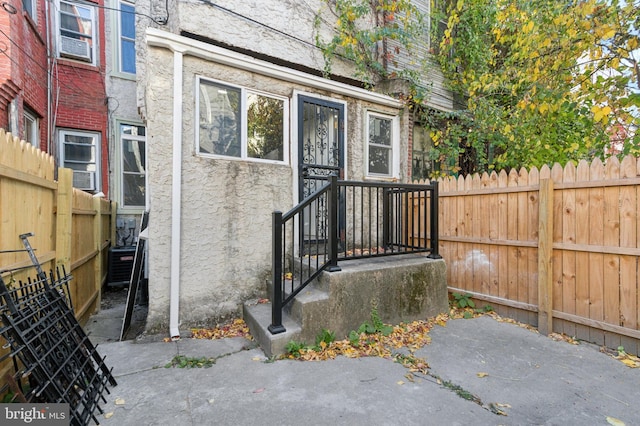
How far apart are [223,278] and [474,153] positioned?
6.37 meters

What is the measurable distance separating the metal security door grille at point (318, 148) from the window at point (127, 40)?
536cm

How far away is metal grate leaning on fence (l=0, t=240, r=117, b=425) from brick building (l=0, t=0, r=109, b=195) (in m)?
5.26

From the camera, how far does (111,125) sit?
7.11 metres

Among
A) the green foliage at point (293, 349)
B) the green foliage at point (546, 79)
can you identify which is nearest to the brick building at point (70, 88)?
the green foliage at point (293, 349)

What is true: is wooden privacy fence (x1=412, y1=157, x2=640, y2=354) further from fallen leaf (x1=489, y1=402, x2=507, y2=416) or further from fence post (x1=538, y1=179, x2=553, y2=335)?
fallen leaf (x1=489, y1=402, x2=507, y2=416)

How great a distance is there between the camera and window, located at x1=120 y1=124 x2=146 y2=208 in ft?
23.7

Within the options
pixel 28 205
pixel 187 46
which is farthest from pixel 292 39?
pixel 28 205

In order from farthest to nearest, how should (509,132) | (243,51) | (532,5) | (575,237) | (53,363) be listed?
(509,132) < (532,5) < (243,51) < (575,237) < (53,363)

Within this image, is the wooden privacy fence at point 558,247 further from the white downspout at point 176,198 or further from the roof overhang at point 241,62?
the white downspout at point 176,198

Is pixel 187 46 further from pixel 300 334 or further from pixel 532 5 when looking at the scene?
pixel 532 5

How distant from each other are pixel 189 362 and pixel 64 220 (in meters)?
2.09

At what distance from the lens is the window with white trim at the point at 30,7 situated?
5.44m

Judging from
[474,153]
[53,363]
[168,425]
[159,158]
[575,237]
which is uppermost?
[474,153]

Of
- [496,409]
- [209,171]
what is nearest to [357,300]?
[496,409]
